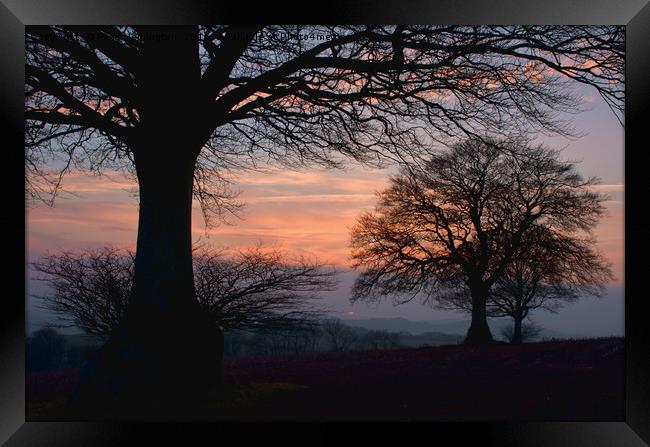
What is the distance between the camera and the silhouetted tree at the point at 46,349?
41.8 feet

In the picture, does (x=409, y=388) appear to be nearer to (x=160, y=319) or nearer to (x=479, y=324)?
(x=160, y=319)

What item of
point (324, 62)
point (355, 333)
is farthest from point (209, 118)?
point (355, 333)

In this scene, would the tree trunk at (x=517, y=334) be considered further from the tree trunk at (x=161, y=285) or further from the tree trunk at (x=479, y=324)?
the tree trunk at (x=161, y=285)

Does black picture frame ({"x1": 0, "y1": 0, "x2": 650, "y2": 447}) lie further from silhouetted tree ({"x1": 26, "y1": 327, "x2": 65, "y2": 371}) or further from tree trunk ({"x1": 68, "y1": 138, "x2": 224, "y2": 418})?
silhouetted tree ({"x1": 26, "y1": 327, "x2": 65, "y2": 371})

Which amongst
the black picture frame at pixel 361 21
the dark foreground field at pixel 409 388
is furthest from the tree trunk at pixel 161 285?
the black picture frame at pixel 361 21

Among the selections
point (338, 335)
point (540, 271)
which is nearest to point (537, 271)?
point (540, 271)

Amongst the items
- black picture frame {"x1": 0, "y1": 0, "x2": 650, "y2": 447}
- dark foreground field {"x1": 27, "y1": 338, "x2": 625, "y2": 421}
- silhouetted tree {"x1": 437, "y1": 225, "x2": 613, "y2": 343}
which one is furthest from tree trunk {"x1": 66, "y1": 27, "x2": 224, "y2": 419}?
silhouetted tree {"x1": 437, "y1": 225, "x2": 613, "y2": 343}

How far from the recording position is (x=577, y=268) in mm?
18281

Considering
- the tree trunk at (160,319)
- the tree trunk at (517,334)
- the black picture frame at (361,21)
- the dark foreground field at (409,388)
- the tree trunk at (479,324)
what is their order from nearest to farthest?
the black picture frame at (361,21), the tree trunk at (160,319), the dark foreground field at (409,388), the tree trunk at (517,334), the tree trunk at (479,324)

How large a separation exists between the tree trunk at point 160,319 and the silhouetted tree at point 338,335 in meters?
2.67

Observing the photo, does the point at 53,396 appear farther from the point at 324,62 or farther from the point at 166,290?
the point at 324,62

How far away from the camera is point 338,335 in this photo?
13.9 m

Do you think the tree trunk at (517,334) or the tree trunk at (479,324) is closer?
the tree trunk at (517,334)

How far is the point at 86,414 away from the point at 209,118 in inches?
210
